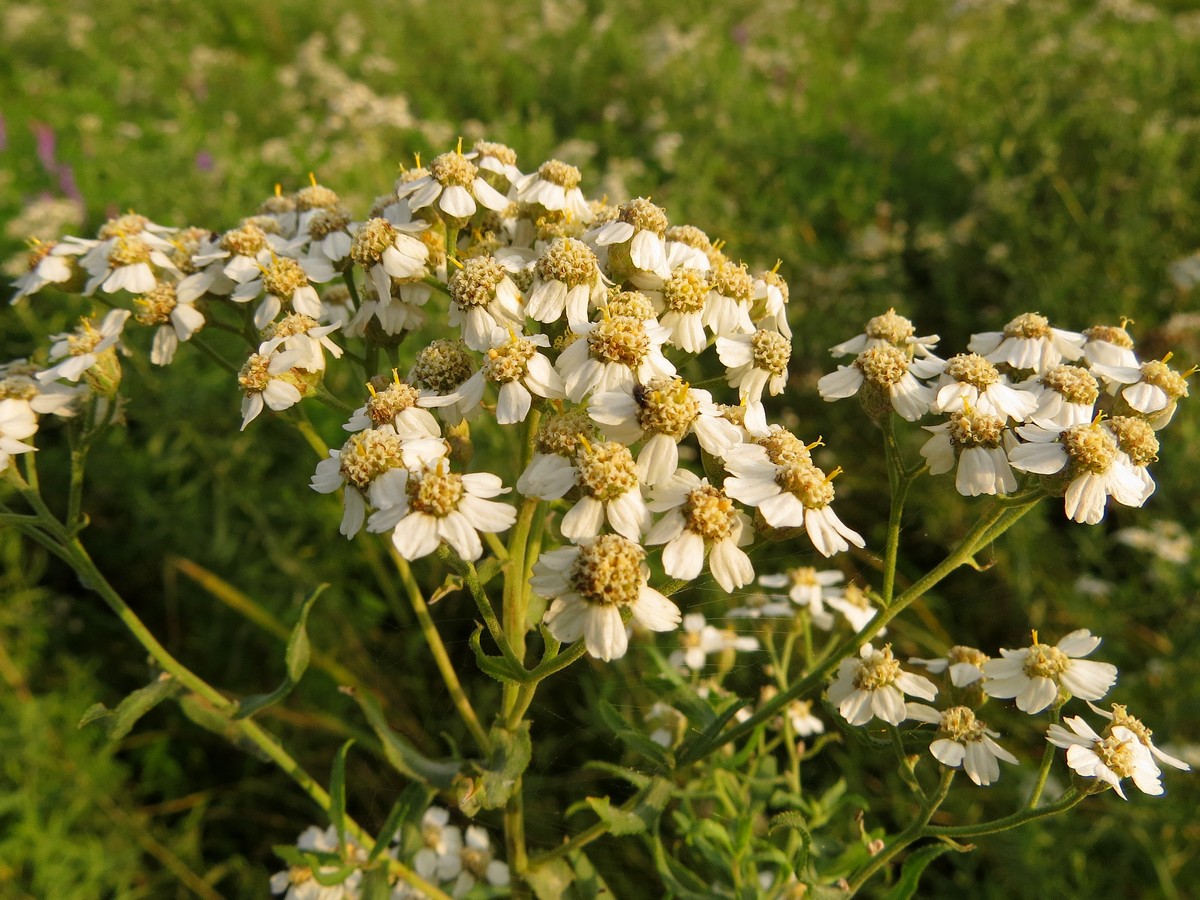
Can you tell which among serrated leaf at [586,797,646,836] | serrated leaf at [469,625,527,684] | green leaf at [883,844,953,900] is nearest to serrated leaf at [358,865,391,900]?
serrated leaf at [586,797,646,836]

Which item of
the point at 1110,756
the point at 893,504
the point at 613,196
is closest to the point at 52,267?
the point at 893,504

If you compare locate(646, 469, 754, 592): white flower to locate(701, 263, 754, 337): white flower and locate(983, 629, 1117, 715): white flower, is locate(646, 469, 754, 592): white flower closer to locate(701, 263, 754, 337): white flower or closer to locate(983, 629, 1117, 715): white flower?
locate(701, 263, 754, 337): white flower

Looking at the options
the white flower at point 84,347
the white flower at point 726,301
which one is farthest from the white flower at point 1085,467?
the white flower at point 84,347

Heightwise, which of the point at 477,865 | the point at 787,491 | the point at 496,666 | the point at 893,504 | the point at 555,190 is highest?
the point at 555,190

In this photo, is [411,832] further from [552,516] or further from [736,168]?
[736,168]

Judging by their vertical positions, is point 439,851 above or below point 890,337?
below

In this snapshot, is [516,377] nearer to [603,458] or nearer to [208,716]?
[603,458]

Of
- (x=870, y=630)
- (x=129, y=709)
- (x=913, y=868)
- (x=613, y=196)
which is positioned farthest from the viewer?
(x=613, y=196)
